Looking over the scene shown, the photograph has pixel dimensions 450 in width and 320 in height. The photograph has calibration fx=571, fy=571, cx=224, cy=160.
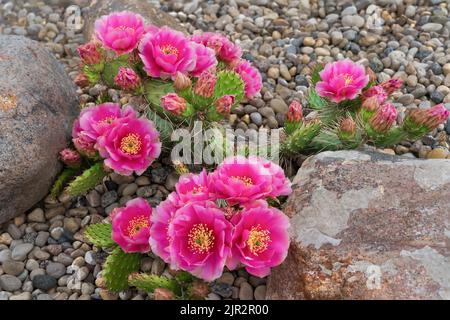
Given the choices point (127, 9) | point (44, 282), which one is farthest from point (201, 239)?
point (127, 9)

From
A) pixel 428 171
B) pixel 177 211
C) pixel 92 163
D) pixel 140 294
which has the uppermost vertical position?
pixel 177 211

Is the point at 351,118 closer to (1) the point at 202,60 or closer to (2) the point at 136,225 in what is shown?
(1) the point at 202,60

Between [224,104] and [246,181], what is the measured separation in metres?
0.41

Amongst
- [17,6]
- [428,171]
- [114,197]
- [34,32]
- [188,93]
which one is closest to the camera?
[428,171]

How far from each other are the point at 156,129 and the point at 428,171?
1.03 meters

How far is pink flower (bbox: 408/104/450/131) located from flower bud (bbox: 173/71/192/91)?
844 mm

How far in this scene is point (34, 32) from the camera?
11.2 feet

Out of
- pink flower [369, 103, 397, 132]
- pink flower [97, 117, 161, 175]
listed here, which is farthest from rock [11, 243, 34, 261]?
pink flower [369, 103, 397, 132]

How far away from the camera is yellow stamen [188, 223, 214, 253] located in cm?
167

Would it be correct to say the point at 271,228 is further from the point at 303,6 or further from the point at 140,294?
the point at 303,6

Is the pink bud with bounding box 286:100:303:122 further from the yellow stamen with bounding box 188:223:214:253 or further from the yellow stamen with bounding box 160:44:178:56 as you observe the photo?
the yellow stamen with bounding box 188:223:214:253

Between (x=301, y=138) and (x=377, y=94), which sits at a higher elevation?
(x=377, y=94)

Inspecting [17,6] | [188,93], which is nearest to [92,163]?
[188,93]

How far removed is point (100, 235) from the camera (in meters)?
2.05
